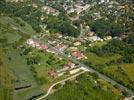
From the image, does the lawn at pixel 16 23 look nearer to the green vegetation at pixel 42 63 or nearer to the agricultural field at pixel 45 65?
the agricultural field at pixel 45 65

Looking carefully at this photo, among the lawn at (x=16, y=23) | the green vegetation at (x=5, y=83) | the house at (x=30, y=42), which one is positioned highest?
the lawn at (x=16, y=23)

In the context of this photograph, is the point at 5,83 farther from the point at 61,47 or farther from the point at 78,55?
the point at 61,47

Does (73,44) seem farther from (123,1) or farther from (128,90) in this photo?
(123,1)

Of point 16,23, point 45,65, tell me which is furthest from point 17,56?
point 16,23

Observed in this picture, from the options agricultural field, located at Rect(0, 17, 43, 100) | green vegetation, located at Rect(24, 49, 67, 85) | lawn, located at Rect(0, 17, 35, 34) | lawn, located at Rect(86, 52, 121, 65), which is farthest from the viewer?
lawn, located at Rect(0, 17, 35, 34)

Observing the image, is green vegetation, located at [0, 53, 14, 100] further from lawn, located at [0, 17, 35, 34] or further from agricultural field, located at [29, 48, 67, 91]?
lawn, located at [0, 17, 35, 34]

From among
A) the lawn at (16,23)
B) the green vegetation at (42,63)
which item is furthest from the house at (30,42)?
the lawn at (16,23)

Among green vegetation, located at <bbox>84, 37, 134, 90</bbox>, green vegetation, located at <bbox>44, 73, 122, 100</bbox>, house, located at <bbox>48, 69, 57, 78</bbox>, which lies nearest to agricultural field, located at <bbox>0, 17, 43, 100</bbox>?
house, located at <bbox>48, 69, 57, 78</bbox>

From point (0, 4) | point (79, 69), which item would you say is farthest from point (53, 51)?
point (0, 4)
